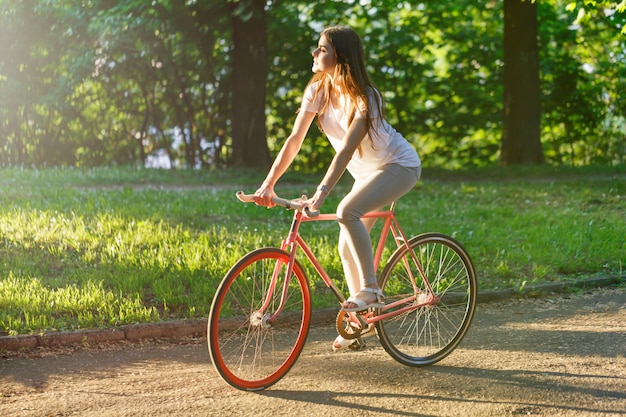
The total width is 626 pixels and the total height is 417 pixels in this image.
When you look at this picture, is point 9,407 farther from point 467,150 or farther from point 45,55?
point 467,150

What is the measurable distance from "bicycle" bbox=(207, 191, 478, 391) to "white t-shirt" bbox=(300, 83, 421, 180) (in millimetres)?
333

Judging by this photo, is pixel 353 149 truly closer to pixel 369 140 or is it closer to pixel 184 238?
pixel 369 140

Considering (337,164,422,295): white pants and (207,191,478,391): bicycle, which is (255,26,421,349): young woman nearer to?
(337,164,422,295): white pants

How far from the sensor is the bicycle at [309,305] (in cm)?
532

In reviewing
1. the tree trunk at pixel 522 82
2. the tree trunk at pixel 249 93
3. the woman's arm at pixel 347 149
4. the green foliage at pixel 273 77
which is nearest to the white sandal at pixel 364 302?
the woman's arm at pixel 347 149

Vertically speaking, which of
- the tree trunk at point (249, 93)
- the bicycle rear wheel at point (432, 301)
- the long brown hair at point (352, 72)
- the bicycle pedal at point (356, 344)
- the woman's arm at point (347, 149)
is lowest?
the bicycle pedal at point (356, 344)

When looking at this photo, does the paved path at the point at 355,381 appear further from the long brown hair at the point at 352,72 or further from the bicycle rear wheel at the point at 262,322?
the long brown hair at the point at 352,72

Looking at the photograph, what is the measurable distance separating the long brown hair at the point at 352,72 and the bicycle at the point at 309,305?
0.69 metres

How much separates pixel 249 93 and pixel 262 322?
41.5 feet

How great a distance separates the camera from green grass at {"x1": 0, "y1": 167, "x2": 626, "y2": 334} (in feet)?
24.2

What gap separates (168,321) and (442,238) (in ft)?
7.57

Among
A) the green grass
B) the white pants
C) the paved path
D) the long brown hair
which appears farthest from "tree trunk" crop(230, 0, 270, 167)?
the long brown hair

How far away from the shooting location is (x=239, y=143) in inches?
701

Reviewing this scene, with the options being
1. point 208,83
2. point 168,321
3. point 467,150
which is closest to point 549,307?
point 168,321
